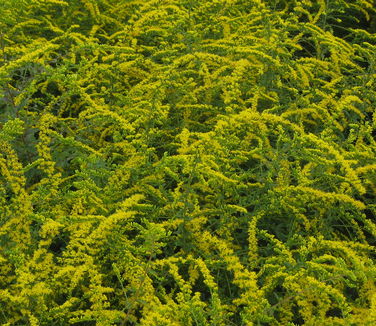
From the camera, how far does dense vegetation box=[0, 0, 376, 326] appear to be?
2.34m

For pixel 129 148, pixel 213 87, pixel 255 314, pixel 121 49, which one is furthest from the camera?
pixel 213 87

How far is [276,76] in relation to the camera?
3.81 m

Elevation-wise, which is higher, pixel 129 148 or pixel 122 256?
pixel 129 148

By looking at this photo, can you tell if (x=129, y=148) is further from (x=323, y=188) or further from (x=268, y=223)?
(x=323, y=188)

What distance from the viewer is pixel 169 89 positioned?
3.76m

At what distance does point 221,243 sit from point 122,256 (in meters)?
0.50

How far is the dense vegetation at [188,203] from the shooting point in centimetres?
234

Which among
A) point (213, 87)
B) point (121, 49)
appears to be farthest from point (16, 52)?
point (213, 87)

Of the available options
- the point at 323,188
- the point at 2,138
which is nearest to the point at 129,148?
the point at 2,138

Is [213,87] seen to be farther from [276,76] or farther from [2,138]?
[2,138]

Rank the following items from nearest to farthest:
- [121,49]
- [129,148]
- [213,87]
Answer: [129,148]
[121,49]
[213,87]

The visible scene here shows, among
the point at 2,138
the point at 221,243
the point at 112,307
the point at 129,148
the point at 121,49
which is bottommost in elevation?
the point at 112,307

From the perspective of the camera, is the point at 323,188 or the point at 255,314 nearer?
the point at 255,314

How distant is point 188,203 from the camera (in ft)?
8.90
